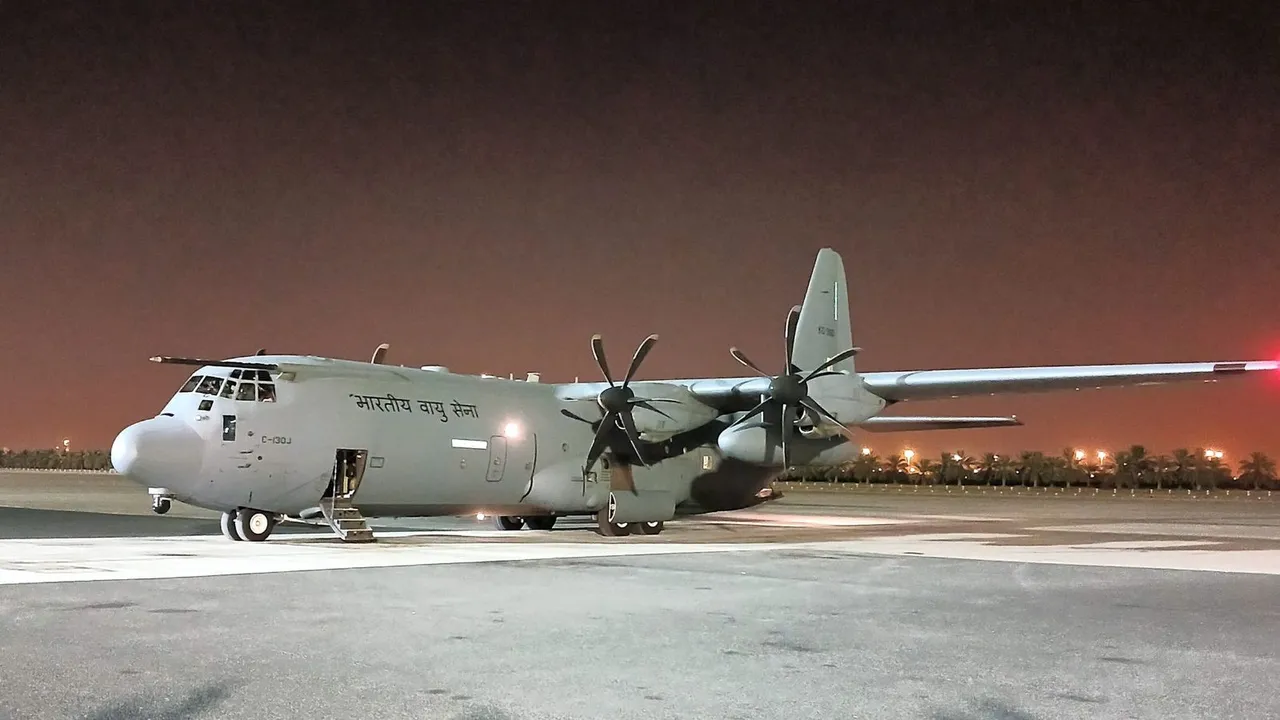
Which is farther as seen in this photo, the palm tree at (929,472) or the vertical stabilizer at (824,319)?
the palm tree at (929,472)

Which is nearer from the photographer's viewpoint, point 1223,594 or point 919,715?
point 919,715

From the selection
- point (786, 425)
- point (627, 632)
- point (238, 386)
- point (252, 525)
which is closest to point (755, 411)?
point (786, 425)

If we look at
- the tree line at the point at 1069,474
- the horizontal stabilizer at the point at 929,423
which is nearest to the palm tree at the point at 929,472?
the tree line at the point at 1069,474

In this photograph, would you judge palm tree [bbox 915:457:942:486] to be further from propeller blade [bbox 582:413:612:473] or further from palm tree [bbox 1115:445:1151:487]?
propeller blade [bbox 582:413:612:473]

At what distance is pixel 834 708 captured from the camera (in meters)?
6.81

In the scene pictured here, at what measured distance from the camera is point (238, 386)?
19.7 m

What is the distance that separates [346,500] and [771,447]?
9.18 metres

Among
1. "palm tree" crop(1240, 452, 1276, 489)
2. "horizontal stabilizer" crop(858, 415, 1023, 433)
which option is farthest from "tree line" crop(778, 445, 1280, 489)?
"horizontal stabilizer" crop(858, 415, 1023, 433)

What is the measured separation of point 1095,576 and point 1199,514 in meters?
27.1

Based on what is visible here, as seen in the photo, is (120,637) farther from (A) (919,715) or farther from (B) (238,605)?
(A) (919,715)

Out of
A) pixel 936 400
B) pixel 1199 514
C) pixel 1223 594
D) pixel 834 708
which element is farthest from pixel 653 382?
pixel 1199 514

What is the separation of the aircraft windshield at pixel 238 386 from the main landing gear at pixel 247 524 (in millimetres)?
2094

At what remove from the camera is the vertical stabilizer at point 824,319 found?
2772 centimetres

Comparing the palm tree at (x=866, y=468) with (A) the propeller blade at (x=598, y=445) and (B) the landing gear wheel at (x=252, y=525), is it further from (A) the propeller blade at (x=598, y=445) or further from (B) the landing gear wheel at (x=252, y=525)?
(B) the landing gear wheel at (x=252, y=525)
